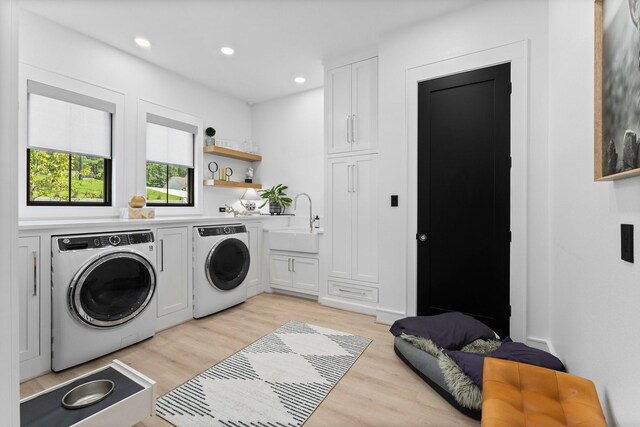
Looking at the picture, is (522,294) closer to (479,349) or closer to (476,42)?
(479,349)

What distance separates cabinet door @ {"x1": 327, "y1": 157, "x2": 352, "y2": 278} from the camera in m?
3.32

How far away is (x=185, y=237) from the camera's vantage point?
2.99 meters

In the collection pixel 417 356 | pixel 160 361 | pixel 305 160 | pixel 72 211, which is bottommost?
pixel 160 361

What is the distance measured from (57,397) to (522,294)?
3.03 m

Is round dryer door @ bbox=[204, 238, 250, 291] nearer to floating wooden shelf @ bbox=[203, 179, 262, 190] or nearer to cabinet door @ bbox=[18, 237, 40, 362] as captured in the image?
floating wooden shelf @ bbox=[203, 179, 262, 190]

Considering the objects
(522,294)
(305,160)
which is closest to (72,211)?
(305,160)

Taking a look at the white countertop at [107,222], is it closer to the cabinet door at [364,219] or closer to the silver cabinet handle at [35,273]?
the silver cabinet handle at [35,273]

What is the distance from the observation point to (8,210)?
81cm

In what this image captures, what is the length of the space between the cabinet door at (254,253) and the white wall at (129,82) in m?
0.86

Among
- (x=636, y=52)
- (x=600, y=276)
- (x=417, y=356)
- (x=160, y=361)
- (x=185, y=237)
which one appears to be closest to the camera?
(x=636, y=52)

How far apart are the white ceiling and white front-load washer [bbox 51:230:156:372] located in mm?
1927

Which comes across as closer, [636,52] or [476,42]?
[636,52]

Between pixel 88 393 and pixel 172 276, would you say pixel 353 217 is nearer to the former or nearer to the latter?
pixel 172 276

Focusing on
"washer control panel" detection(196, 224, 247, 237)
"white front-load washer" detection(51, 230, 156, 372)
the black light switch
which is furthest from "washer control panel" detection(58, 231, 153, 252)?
the black light switch
